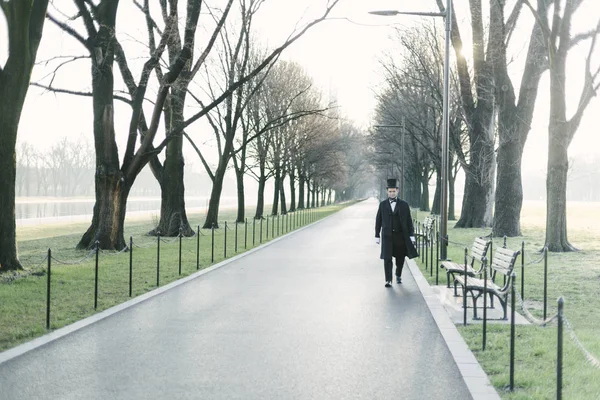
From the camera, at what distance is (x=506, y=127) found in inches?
978

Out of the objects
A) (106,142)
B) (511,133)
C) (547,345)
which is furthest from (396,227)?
(511,133)

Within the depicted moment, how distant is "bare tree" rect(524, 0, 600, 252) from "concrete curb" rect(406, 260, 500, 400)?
9876 mm

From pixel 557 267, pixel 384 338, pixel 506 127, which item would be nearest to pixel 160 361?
pixel 384 338

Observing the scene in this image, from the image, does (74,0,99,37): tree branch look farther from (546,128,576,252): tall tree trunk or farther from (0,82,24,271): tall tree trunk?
(546,128,576,252): tall tree trunk

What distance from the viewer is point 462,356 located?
21.4 feet

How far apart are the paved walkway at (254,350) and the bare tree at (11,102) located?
4.51 metres

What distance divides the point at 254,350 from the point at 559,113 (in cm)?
1483

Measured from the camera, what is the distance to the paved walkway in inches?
213

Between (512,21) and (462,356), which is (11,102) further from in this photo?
(512,21)

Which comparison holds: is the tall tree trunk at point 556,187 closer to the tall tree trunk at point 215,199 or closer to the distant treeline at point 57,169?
the tall tree trunk at point 215,199

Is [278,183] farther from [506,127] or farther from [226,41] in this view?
[506,127]

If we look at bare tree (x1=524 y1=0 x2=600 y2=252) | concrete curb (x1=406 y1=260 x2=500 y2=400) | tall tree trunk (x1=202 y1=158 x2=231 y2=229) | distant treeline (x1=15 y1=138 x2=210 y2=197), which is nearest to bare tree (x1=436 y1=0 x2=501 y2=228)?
bare tree (x1=524 y1=0 x2=600 y2=252)

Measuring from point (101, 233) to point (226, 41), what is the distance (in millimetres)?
16939

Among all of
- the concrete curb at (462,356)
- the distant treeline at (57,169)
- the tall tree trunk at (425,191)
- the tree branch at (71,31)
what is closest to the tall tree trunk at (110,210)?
the tree branch at (71,31)
